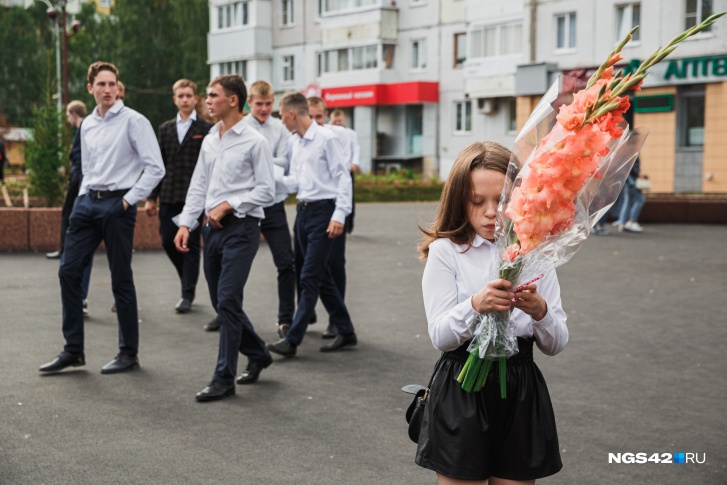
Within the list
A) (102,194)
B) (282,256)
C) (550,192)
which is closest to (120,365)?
(102,194)

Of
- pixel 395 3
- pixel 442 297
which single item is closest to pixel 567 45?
pixel 395 3

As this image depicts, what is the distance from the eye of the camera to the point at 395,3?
166 ft

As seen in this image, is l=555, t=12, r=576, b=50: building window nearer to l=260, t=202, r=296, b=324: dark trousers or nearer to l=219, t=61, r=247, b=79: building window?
l=219, t=61, r=247, b=79: building window

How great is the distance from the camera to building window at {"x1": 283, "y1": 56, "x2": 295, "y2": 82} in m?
57.1

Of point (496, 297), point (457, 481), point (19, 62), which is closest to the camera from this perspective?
point (496, 297)

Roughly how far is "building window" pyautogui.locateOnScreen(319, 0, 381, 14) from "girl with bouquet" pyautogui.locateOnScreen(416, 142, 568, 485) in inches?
1888

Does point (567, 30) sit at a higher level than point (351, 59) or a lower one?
higher

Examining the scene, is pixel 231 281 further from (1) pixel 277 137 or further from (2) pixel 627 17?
(2) pixel 627 17

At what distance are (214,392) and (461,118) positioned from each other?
1652 inches

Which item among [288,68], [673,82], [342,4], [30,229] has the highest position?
[342,4]

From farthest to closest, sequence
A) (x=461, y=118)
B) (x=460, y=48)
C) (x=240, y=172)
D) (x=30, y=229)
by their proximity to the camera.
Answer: (x=460, y=48), (x=461, y=118), (x=30, y=229), (x=240, y=172)

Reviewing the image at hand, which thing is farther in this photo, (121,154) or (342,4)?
(342,4)

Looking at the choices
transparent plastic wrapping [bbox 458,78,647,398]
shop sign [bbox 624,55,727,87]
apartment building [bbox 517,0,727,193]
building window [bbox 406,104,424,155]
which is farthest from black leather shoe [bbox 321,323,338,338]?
building window [bbox 406,104,424,155]

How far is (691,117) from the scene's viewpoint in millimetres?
34781
